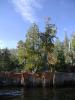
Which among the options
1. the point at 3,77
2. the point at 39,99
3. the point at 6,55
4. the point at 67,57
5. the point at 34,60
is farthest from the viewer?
the point at 67,57

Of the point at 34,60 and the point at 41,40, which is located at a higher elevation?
the point at 41,40

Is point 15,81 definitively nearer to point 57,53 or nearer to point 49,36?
point 49,36

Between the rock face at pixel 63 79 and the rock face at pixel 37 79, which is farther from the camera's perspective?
the rock face at pixel 63 79

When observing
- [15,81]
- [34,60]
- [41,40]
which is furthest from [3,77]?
[41,40]

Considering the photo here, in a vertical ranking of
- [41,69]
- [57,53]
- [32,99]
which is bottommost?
[32,99]

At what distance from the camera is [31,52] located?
76.6 m

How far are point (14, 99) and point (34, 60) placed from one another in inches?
1219

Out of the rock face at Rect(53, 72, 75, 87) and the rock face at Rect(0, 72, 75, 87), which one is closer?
the rock face at Rect(0, 72, 75, 87)

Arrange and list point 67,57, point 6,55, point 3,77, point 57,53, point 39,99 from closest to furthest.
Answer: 1. point 39,99
2. point 3,77
3. point 57,53
4. point 6,55
5. point 67,57

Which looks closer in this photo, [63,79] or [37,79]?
[37,79]

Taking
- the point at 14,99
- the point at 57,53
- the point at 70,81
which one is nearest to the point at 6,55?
the point at 57,53

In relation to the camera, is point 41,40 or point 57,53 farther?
point 57,53

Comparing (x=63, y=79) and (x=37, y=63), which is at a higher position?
(x=37, y=63)

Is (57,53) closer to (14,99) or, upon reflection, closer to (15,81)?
(15,81)
